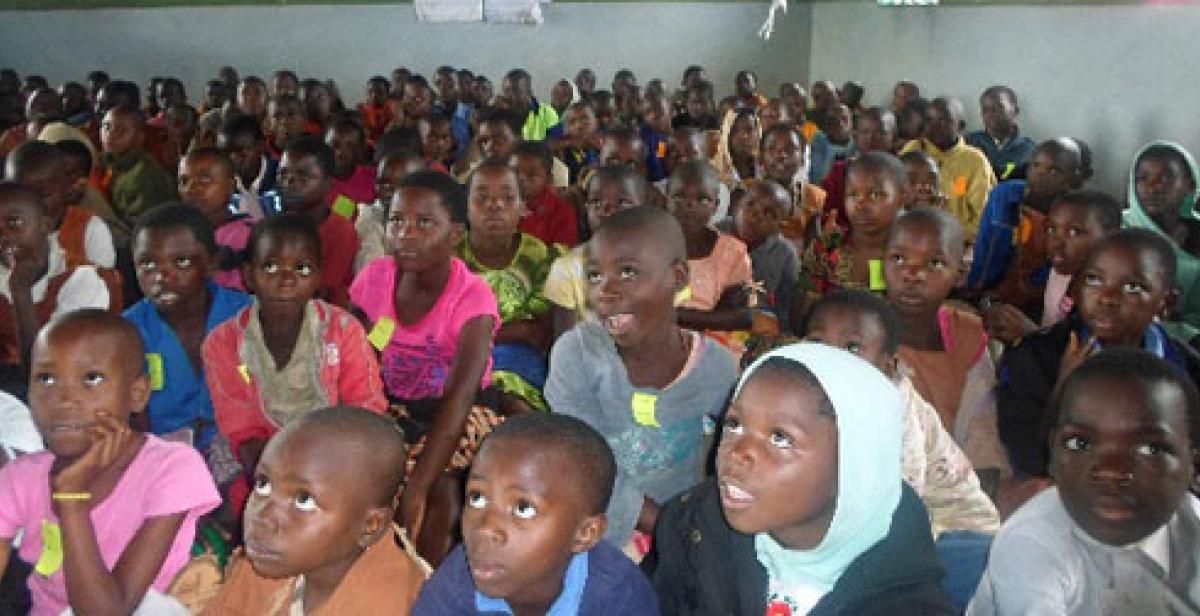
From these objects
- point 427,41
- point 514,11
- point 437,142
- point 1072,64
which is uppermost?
point 514,11

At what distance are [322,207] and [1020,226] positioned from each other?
269 centimetres

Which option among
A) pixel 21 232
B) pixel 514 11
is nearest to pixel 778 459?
pixel 21 232

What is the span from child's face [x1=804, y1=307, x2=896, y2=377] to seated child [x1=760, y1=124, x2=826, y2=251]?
2.38 metres

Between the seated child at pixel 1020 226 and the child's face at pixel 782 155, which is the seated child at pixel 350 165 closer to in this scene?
the child's face at pixel 782 155

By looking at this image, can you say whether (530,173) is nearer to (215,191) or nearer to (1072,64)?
(215,191)

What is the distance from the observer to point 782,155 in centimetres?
487

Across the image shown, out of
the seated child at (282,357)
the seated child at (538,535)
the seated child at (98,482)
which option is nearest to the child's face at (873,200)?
the seated child at (282,357)

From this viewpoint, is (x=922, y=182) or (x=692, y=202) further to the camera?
(x=922, y=182)

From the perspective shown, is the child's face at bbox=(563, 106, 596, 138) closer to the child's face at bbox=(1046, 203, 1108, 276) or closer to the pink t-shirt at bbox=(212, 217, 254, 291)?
the pink t-shirt at bbox=(212, 217, 254, 291)

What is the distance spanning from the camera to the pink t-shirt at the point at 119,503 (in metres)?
1.98

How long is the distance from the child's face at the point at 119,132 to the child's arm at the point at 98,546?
11.6 feet

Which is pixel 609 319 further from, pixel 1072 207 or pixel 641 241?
pixel 1072 207

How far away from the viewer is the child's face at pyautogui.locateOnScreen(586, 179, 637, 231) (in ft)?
12.2

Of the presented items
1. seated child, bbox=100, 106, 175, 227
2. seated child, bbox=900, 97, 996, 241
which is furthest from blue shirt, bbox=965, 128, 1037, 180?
seated child, bbox=100, 106, 175, 227
